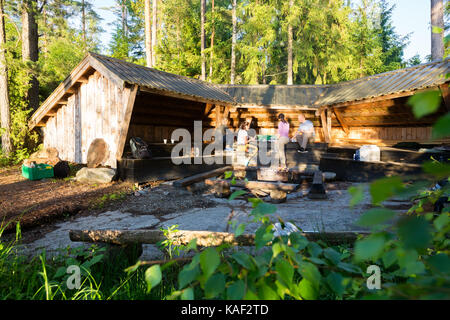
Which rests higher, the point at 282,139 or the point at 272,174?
Answer: the point at 282,139

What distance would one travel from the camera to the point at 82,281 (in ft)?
6.73

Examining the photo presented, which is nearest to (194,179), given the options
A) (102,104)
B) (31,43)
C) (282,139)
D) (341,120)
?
(282,139)

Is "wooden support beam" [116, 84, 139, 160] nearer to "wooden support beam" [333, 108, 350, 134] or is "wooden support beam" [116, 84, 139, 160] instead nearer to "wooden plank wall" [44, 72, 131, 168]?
"wooden plank wall" [44, 72, 131, 168]

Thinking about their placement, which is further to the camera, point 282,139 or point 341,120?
point 341,120

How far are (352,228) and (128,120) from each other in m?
6.57

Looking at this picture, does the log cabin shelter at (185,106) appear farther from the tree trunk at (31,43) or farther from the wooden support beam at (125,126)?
the tree trunk at (31,43)

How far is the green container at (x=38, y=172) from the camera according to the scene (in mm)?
7613

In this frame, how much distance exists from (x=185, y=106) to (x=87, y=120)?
4.75m

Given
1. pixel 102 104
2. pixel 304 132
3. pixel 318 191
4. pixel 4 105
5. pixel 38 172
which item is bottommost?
pixel 318 191

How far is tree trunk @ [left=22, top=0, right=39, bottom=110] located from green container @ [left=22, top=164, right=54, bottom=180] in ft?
14.7

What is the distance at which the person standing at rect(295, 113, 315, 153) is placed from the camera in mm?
9398

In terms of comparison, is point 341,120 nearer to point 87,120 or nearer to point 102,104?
point 102,104

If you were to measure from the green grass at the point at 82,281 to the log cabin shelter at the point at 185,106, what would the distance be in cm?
595

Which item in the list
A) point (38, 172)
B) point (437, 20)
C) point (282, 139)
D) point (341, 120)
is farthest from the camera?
point (341, 120)
